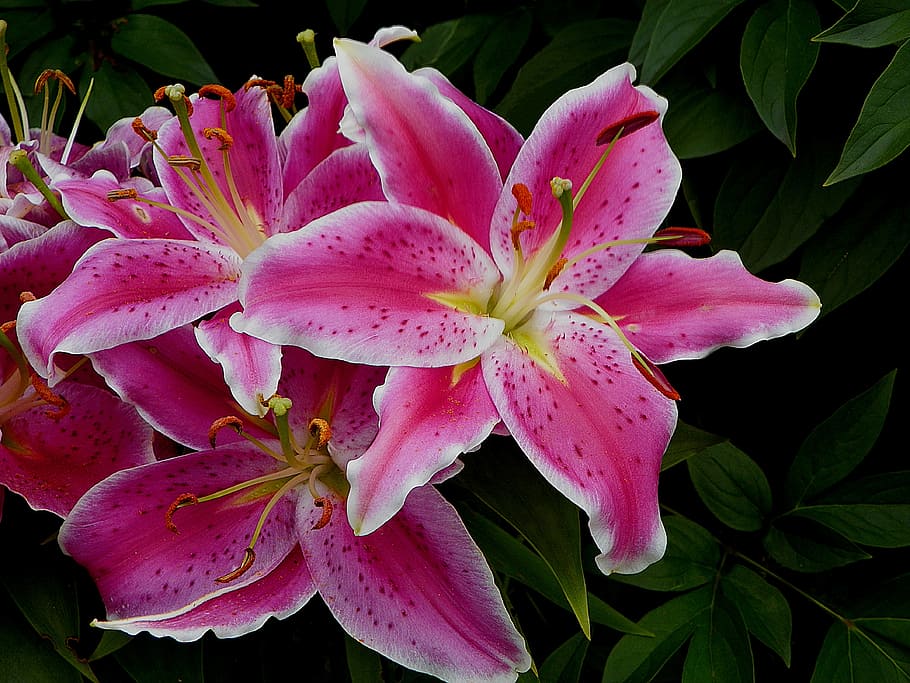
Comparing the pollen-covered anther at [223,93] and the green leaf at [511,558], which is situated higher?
the pollen-covered anther at [223,93]

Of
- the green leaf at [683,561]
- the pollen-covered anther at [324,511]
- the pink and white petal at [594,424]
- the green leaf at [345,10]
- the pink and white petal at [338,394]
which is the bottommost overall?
the green leaf at [683,561]

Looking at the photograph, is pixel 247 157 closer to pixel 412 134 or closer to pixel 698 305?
pixel 412 134

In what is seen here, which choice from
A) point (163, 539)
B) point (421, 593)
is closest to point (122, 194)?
point (163, 539)

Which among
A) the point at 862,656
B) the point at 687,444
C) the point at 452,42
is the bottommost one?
the point at 862,656

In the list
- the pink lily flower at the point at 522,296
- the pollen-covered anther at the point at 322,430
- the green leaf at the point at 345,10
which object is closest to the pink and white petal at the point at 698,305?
the pink lily flower at the point at 522,296

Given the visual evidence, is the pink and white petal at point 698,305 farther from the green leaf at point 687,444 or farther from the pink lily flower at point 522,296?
the green leaf at point 687,444

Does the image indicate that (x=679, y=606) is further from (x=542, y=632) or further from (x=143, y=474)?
(x=143, y=474)

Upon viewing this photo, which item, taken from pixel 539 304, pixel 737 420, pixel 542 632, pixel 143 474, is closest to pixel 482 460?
pixel 539 304
